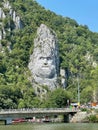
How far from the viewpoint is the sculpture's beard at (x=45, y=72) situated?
16975 cm

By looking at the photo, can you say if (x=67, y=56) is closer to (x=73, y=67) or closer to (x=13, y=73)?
(x=73, y=67)

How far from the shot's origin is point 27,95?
6245 inches

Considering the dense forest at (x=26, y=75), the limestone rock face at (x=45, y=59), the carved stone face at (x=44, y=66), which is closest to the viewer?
the dense forest at (x=26, y=75)

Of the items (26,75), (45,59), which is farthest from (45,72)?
(26,75)

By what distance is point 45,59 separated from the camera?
17350cm

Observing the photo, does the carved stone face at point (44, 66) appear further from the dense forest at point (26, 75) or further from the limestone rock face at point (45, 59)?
the dense forest at point (26, 75)

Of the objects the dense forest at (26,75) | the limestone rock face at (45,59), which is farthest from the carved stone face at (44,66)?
the dense forest at (26,75)

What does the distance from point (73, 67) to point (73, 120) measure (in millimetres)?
81630

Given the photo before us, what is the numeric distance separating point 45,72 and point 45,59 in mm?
6083

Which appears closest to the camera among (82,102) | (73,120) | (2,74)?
(73,120)

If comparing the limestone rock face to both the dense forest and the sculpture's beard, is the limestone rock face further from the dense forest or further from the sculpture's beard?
the dense forest

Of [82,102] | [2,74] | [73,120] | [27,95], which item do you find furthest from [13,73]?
[73,120]

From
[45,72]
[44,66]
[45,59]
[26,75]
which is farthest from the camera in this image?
[45,59]

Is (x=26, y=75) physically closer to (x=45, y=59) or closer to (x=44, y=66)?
(x=44, y=66)
